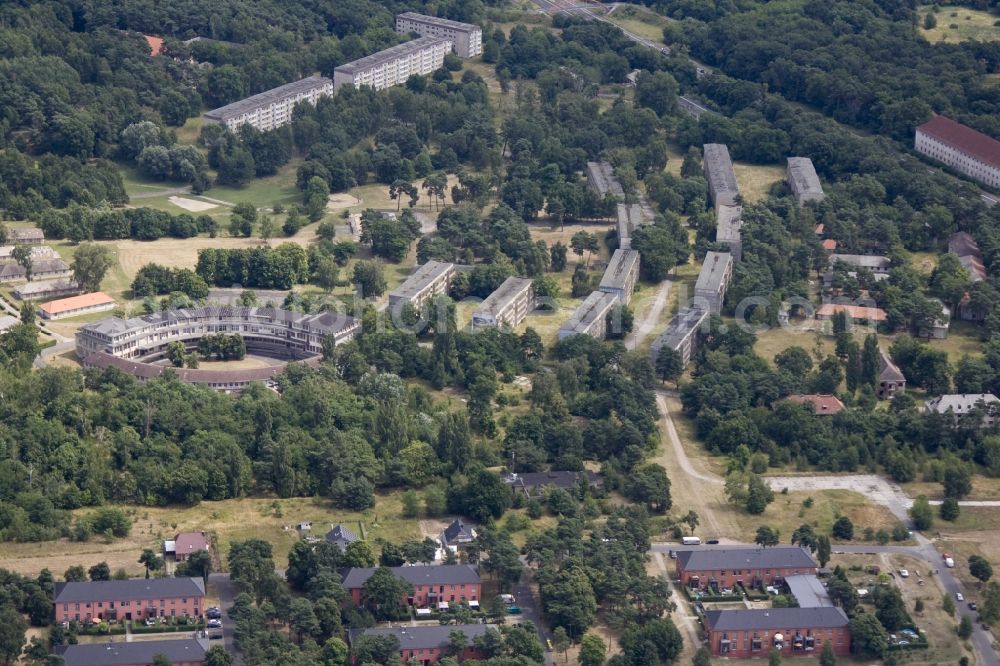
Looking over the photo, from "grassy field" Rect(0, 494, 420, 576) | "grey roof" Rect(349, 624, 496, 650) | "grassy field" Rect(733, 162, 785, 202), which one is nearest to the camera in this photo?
"grey roof" Rect(349, 624, 496, 650)

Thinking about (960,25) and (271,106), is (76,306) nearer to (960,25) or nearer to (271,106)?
(271,106)

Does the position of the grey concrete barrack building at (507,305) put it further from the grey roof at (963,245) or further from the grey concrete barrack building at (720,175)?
the grey roof at (963,245)

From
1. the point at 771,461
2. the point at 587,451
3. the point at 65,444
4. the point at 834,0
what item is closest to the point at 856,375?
the point at 771,461

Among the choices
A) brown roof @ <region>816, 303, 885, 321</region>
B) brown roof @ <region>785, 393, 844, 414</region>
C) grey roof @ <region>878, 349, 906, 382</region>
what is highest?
brown roof @ <region>785, 393, 844, 414</region>

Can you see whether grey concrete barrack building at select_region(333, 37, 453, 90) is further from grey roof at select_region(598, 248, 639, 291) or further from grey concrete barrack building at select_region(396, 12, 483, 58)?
grey roof at select_region(598, 248, 639, 291)

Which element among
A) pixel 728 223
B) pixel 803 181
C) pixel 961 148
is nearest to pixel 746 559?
pixel 728 223

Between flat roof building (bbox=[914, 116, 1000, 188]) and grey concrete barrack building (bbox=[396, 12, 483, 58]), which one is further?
grey concrete barrack building (bbox=[396, 12, 483, 58])

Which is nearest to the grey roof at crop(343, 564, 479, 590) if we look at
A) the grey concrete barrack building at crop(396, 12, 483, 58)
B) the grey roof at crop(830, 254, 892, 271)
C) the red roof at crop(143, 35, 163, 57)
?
the grey roof at crop(830, 254, 892, 271)
